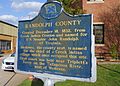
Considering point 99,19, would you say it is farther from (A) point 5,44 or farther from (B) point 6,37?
(B) point 6,37

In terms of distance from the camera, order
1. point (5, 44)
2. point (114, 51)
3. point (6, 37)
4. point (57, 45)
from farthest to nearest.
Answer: point (6, 37) → point (5, 44) → point (114, 51) → point (57, 45)

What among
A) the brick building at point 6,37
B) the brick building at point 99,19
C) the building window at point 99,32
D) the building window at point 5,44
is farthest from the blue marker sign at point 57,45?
the building window at point 5,44

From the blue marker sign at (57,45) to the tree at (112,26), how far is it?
17.1 m

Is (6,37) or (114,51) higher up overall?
(6,37)

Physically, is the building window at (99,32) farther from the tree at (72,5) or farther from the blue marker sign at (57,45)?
the blue marker sign at (57,45)

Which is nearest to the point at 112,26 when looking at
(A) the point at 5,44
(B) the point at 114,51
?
(B) the point at 114,51

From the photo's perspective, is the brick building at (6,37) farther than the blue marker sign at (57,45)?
Yes

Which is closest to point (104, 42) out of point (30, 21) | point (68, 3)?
point (68, 3)

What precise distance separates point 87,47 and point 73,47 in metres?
0.33

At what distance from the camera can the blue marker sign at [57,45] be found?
541 centimetres

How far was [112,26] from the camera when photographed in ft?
75.1

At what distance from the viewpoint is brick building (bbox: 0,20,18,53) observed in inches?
1929

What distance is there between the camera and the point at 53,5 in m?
5.97

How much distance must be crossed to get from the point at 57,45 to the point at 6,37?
4804cm
